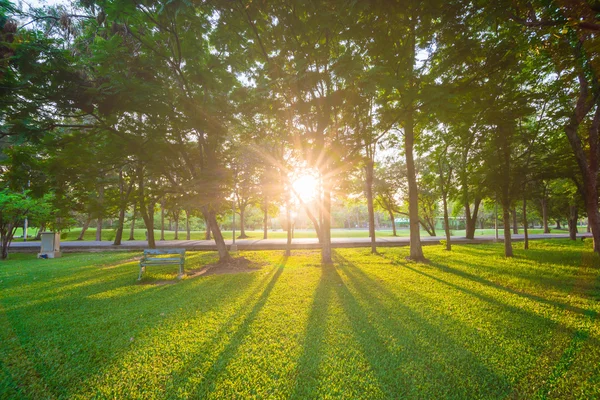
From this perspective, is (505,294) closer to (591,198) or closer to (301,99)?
(591,198)

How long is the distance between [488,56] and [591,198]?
5861 millimetres

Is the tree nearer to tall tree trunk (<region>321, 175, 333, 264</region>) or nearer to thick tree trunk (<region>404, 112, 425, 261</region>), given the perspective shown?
tall tree trunk (<region>321, 175, 333, 264</region>)

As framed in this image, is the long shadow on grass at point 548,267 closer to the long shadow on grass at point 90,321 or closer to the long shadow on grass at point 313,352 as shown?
the long shadow on grass at point 313,352

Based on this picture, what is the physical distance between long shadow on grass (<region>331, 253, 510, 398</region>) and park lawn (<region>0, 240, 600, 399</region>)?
0.02m

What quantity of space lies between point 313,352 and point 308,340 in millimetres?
337

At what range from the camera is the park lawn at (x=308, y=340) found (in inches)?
101

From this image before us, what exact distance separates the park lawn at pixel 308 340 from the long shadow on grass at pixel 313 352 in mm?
19

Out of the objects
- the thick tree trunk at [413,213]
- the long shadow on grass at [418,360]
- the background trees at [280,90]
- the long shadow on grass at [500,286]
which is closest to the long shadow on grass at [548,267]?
the long shadow on grass at [500,286]

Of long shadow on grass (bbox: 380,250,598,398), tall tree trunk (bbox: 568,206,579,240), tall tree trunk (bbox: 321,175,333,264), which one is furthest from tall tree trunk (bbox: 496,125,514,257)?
tall tree trunk (bbox: 568,206,579,240)

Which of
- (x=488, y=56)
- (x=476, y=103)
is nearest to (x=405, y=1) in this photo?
(x=488, y=56)

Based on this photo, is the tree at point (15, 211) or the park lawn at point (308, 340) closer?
the park lawn at point (308, 340)

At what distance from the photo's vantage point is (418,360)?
9.76 ft

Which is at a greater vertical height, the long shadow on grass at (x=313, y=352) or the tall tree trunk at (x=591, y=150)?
the tall tree trunk at (x=591, y=150)

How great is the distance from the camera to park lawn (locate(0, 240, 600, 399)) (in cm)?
257
